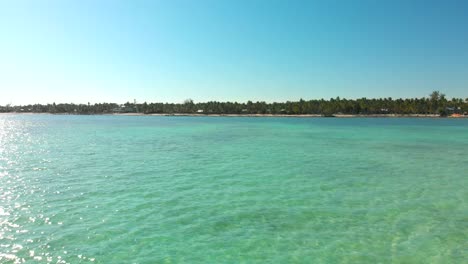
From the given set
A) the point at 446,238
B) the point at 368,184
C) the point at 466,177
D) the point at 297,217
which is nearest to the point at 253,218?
the point at 297,217

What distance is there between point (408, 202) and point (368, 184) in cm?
399

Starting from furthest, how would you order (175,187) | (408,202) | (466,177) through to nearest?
(466,177), (175,187), (408,202)

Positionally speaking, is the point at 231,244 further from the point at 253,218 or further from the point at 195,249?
the point at 253,218

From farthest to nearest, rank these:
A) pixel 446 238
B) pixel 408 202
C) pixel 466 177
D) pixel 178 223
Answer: pixel 466 177 → pixel 408 202 → pixel 178 223 → pixel 446 238

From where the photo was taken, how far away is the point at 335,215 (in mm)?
13844

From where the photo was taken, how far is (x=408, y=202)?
15.9 m

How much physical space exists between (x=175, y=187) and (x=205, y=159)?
11919 millimetres

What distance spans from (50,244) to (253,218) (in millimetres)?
6738

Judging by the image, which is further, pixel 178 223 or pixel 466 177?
pixel 466 177

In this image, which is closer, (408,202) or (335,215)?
(335,215)

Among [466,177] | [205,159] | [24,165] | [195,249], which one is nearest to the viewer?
[195,249]

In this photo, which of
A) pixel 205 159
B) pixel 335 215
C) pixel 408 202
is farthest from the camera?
pixel 205 159

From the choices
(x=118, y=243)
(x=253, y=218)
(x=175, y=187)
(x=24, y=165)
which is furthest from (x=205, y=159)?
(x=118, y=243)

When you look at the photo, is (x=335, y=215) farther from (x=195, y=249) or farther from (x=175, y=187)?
(x=175, y=187)
